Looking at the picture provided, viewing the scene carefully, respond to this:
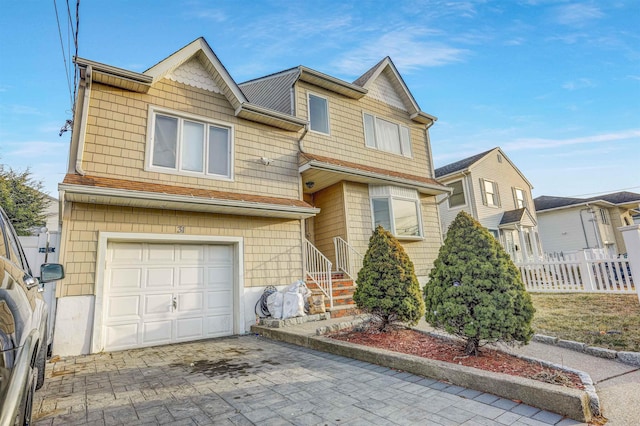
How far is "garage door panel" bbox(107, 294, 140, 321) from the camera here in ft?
20.6

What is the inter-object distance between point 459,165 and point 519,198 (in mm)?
5055

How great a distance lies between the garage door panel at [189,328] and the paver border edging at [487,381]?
11.2 ft

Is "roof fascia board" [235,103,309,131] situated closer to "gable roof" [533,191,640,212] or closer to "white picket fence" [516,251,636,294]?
"white picket fence" [516,251,636,294]

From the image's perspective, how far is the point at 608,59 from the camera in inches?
388

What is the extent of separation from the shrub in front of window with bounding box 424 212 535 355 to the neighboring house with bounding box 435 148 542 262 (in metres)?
13.3

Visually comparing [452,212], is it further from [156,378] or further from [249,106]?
[156,378]

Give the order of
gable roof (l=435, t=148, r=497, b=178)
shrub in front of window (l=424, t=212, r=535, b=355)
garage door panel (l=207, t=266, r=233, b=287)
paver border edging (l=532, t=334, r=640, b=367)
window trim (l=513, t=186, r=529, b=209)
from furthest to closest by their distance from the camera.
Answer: window trim (l=513, t=186, r=529, b=209) < gable roof (l=435, t=148, r=497, b=178) < garage door panel (l=207, t=266, r=233, b=287) < paver border edging (l=532, t=334, r=640, b=367) < shrub in front of window (l=424, t=212, r=535, b=355)

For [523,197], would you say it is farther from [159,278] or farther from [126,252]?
[126,252]

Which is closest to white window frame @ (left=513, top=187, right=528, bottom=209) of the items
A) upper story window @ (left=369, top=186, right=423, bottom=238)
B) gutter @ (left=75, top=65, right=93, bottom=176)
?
upper story window @ (left=369, top=186, right=423, bottom=238)

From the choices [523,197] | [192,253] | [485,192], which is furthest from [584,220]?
[192,253]

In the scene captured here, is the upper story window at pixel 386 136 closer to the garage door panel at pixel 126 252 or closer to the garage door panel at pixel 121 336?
the garage door panel at pixel 126 252

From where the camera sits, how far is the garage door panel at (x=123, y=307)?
20.6 feet

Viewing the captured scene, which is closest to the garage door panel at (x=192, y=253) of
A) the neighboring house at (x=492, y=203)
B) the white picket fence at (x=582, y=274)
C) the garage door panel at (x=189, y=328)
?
the garage door panel at (x=189, y=328)

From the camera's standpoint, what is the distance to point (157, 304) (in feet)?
22.1
